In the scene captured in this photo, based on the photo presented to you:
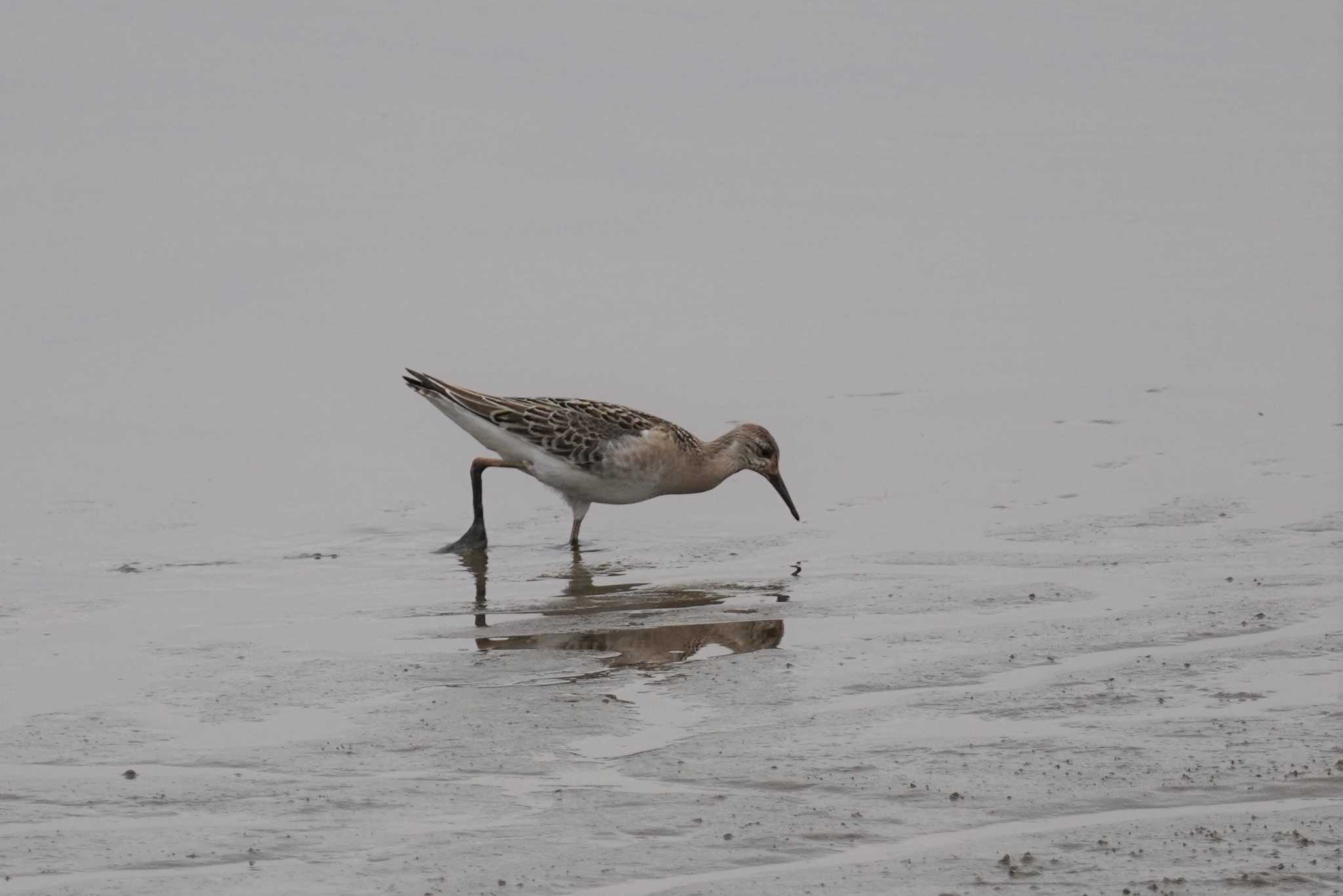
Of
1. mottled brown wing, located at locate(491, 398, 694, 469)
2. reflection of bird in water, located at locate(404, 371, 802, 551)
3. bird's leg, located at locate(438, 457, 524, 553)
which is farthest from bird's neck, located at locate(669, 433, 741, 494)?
bird's leg, located at locate(438, 457, 524, 553)

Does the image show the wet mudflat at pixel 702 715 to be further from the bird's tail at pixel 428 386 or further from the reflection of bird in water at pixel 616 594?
the bird's tail at pixel 428 386

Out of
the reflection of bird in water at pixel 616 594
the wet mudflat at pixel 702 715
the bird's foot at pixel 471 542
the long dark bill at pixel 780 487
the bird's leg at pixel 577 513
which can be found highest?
the long dark bill at pixel 780 487

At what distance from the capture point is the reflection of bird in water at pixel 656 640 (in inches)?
355

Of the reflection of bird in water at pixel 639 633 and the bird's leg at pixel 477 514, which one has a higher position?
the bird's leg at pixel 477 514

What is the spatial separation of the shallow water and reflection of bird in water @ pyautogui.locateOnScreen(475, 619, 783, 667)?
0.11 ft

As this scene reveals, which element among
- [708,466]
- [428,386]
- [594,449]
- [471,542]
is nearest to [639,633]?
[471,542]

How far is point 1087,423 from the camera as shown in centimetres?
1481

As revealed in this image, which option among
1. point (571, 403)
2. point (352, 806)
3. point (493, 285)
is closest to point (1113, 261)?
point (493, 285)

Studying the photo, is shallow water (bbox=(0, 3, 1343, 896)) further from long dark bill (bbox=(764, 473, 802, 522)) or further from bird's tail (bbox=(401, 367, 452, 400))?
bird's tail (bbox=(401, 367, 452, 400))

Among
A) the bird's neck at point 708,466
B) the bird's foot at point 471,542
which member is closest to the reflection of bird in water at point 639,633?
the bird's foot at point 471,542

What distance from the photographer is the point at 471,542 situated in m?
11.8

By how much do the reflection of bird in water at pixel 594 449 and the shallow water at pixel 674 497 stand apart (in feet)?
0.92

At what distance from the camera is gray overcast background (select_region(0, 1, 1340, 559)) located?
50.2ft

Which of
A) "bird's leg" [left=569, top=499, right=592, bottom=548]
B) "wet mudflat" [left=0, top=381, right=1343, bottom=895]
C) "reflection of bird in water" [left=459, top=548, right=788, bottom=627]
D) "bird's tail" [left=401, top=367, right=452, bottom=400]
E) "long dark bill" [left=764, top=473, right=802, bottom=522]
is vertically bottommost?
"wet mudflat" [left=0, top=381, right=1343, bottom=895]
